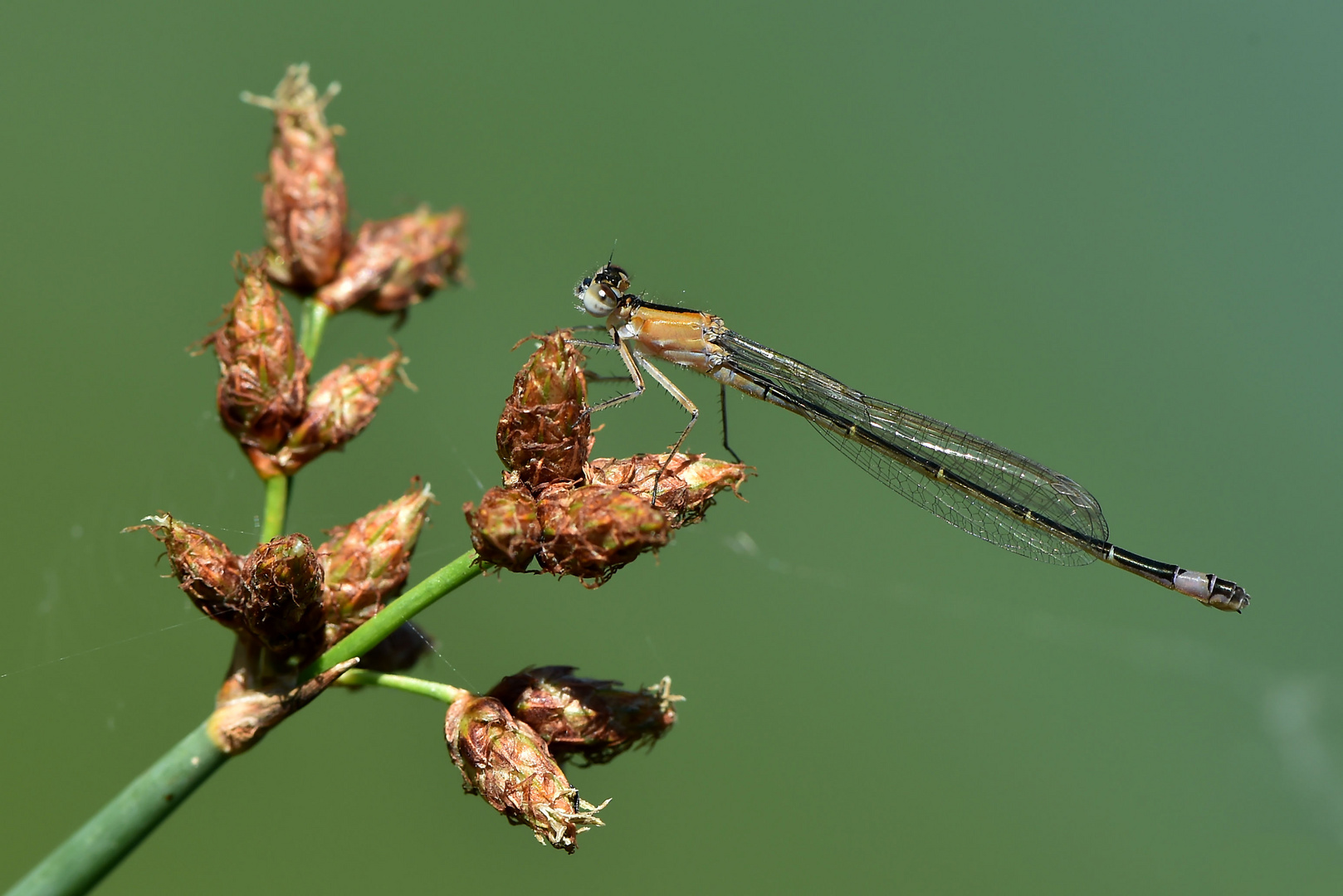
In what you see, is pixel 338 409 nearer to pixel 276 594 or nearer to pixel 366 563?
pixel 366 563

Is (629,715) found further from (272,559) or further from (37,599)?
(37,599)

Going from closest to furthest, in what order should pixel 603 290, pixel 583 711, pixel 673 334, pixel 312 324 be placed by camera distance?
1. pixel 583 711
2. pixel 312 324
3. pixel 603 290
4. pixel 673 334

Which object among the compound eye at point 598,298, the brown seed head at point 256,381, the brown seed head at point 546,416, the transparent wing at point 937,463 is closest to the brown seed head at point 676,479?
the brown seed head at point 546,416

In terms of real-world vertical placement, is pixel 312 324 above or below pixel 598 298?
below

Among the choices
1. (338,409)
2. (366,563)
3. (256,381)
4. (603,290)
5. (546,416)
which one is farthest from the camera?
(603,290)

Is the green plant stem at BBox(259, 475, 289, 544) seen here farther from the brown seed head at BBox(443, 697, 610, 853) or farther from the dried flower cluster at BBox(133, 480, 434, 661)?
the brown seed head at BBox(443, 697, 610, 853)

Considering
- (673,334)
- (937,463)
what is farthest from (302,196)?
(937,463)

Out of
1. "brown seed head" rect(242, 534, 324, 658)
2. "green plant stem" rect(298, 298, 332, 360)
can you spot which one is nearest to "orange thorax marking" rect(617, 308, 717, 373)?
"green plant stem" rect(298, 298, 332, 360)
